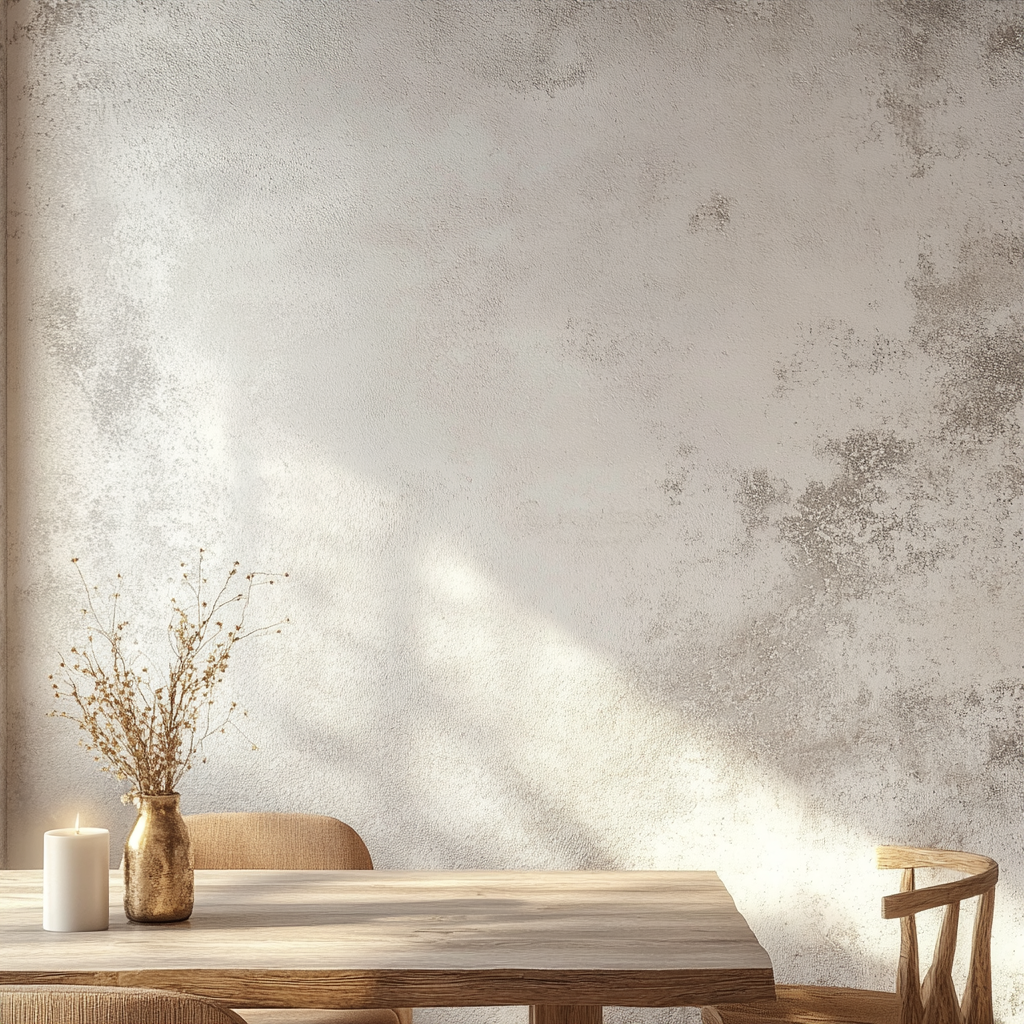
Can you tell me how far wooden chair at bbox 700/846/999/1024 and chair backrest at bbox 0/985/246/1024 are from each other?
1174mm

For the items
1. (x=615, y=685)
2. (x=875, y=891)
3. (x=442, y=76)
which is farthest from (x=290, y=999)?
(x=442, y=76)

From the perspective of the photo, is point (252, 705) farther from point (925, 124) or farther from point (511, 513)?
point (925, 124)

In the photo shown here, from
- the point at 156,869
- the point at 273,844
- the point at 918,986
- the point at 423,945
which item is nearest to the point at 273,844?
the point at 273,844

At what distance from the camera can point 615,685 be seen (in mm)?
2916

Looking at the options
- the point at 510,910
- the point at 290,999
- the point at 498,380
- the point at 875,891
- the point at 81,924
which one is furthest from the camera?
the point at 498,380

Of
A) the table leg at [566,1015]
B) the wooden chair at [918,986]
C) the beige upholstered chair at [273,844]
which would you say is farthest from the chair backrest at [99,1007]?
the beige upholstered chair at [273,844]

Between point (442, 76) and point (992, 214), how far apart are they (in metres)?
1.49

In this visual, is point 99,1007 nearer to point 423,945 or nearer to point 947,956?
point 423,945

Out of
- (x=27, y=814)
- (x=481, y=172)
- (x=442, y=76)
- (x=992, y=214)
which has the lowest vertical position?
(x=27, y=814)

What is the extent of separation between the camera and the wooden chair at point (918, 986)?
6.99 feet

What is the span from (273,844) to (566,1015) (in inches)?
36.0

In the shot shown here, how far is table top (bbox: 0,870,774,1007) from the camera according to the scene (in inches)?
60.8

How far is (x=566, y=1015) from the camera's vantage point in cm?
185

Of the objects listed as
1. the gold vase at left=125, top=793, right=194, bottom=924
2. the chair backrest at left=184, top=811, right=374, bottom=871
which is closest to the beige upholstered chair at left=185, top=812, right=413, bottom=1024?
the chair backrest at left=184, top=811, right=374, bottom=871
